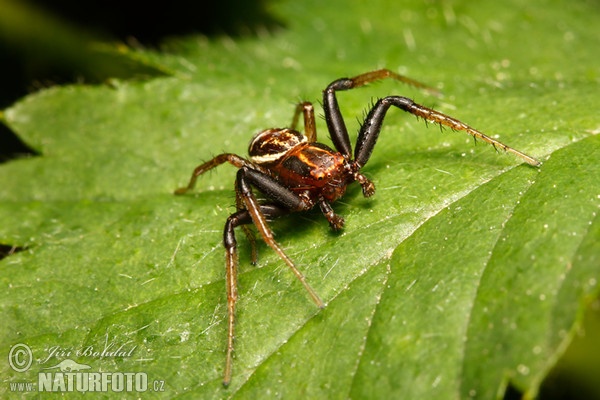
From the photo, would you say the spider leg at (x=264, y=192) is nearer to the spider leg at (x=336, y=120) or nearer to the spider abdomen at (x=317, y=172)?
A: the spider abdomen at (x=317, y=172)

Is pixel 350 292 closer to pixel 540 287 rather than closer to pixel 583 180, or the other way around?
pixel 540 287

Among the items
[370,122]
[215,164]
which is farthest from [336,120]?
[215,164]

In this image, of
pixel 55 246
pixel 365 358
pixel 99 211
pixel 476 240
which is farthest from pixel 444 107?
pixel 55 246

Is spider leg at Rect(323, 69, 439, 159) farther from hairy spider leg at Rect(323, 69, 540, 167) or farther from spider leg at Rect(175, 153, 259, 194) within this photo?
spider leg at Rect(175, 153, 259, 194)

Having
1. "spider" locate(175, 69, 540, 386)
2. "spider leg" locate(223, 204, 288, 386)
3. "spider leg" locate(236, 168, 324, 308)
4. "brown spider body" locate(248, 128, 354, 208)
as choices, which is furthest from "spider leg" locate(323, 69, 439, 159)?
"spider leg" locate(223, 204, 288, 386)

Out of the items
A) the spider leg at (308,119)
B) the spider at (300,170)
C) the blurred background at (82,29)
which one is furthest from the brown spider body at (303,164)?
the blurred background at (82,29)

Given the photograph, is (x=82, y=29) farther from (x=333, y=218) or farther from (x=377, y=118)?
(x=333, y=218)
